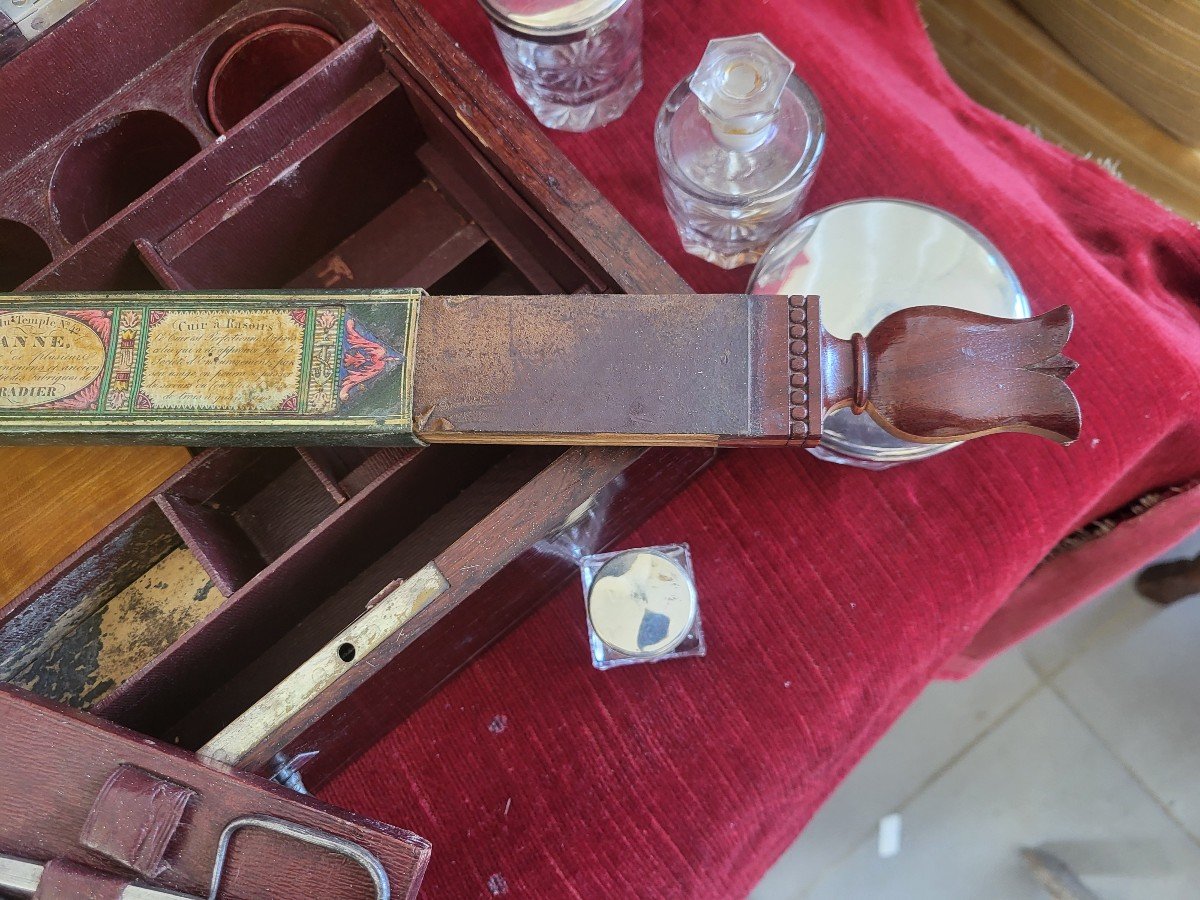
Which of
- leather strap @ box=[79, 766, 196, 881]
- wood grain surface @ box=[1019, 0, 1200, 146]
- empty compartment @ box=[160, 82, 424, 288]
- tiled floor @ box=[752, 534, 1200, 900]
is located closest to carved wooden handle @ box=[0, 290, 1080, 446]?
empty compartment @ box=[160, 82, 424, 288]

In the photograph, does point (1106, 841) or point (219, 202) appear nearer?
point (219, 202)

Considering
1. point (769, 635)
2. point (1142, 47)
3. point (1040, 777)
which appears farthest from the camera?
point (1040, 777)

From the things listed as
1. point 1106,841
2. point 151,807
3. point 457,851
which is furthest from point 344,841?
point 1106,841

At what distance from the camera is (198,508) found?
0.73 m

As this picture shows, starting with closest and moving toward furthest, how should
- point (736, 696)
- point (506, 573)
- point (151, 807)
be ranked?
point (151, 807), point (506, 573), point (736, 696)

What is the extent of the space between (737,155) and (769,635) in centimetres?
42

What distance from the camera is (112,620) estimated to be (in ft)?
2.54

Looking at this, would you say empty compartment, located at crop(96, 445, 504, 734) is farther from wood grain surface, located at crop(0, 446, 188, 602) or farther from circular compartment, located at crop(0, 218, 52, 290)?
circular compartment, located at crop(0, 218, 52, 290)

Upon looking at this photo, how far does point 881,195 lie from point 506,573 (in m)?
0.50

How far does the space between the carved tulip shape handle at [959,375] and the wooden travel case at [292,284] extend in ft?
0.51

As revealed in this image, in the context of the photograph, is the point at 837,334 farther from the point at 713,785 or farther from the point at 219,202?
the point at 219,202

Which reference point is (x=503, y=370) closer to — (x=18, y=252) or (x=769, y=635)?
(x=769, y=635)

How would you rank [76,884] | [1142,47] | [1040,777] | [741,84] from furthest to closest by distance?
1. [1040,777]
2. [1142,47]
3. [741,84]
4. [76,884]

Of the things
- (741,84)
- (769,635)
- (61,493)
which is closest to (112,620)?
(61,493)
